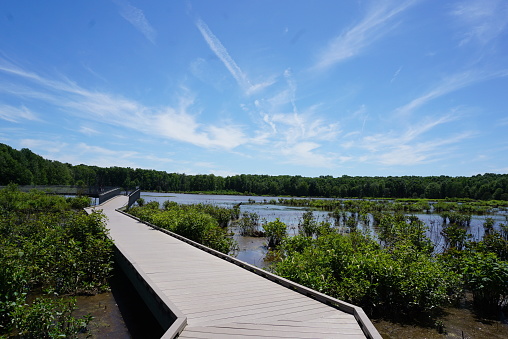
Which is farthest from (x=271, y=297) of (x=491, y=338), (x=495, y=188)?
(x=495, y=188)

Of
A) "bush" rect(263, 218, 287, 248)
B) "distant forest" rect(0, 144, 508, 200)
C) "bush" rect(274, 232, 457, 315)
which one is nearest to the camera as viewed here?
"bush" rect(274, 232, 457, 315)

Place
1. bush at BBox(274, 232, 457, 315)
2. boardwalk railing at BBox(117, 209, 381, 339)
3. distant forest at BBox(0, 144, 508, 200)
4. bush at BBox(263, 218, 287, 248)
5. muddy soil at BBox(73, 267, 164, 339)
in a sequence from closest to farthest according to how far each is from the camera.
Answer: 1. boardwalk railing at BBox(117, 209, 381, 339)
2. muddy soil at BBox(73, 267, 164, 339)
3. bush at BBox(274, 232, 457, 315)
4. bush at BBox(263, 218, 287, 248)
5. distant forest at BBox(0, 144, 508, 200)

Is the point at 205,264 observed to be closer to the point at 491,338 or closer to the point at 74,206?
the point at 491,338

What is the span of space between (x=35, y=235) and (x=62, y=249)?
1.63 metres

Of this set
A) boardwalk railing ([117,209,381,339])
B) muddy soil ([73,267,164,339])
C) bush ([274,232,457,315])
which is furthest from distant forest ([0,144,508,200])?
bush ([274,232,457,315])

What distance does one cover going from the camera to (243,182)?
116 metres

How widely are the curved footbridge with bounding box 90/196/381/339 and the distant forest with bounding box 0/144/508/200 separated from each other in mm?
74659

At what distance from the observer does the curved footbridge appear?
4027mm

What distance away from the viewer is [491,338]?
19.9 ft

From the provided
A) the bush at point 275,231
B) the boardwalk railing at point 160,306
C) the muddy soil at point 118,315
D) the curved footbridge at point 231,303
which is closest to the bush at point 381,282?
the curved footbridge at point 231,303

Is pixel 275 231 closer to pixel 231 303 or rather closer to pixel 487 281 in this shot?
pixel 487 281

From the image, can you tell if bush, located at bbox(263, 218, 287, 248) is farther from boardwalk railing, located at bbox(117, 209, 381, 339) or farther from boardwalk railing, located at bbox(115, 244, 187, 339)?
boardwalk railing, located at bbox(115, 244, 187, 339)

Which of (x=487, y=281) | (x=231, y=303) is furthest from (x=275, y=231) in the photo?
(x=231, y=303)

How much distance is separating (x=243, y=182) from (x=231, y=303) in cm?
11161
